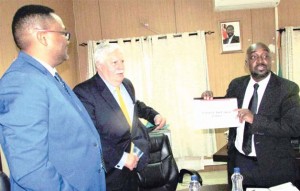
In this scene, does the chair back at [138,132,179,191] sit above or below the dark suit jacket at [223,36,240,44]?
below

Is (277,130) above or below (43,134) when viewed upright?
below

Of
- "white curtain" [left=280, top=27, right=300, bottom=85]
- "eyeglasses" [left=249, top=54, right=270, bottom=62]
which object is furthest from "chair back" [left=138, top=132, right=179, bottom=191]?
"white curtain" [left=280, top=27, right=300, bottom=85]

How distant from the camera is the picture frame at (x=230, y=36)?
13.9 feet

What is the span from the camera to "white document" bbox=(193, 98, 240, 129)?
2072 millimetres

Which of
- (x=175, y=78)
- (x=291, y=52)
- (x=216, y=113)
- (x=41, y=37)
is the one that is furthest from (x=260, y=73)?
(x=291, y=52)

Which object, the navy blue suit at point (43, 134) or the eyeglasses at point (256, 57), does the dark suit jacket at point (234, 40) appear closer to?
the eyeglasses at point (256, 57)

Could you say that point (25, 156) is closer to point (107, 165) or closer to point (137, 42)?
point (107, 165)

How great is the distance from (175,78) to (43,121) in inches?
128

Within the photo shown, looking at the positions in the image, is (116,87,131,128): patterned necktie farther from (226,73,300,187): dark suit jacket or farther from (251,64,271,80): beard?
(251,64,271,80): beard

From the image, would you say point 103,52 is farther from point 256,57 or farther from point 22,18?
point 256,57

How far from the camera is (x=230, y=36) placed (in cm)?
425

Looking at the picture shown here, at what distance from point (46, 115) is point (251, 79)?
1.57 metres

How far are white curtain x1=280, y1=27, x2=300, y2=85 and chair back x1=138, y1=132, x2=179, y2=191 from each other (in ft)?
8.51

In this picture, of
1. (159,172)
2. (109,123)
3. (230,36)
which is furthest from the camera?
(230,36)
